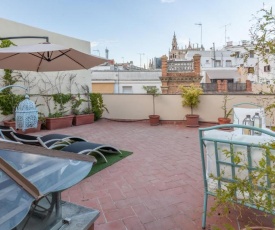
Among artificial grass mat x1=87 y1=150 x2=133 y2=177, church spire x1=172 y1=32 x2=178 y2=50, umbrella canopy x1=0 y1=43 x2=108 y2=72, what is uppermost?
church spire x1=172 y1=32 x2=178 y2=50

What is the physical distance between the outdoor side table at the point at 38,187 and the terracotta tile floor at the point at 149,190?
3.28ft

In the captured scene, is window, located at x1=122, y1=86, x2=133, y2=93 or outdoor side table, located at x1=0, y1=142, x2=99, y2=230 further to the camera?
window, located at x1=122, y1=86, x2=133, y2=93

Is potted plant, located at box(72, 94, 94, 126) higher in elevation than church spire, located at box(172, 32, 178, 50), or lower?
lower

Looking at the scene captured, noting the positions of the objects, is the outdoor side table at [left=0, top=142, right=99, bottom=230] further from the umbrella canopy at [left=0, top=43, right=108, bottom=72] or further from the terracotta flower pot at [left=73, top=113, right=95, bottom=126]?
the terracotta flower pot at [left=73, top=113, right=95, bottom=126]

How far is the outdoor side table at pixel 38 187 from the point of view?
90 cm

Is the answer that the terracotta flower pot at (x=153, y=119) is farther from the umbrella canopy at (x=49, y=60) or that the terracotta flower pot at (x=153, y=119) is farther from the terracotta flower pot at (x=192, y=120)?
the umbrella canopy at (x=49, y=60)

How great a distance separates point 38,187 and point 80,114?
300 inches

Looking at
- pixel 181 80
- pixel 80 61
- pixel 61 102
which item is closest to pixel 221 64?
pixel 181 80

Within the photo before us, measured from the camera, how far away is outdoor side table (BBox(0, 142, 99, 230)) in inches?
35.4

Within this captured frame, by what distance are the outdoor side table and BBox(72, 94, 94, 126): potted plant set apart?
6.88 meters

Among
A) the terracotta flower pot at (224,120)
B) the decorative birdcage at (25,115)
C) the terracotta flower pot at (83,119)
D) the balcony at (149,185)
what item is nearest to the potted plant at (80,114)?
the terracotta flower pot at (83,119)

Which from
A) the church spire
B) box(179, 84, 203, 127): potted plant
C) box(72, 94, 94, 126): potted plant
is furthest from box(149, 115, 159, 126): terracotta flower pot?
the church spire

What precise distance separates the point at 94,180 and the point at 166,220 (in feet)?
→ 4.58

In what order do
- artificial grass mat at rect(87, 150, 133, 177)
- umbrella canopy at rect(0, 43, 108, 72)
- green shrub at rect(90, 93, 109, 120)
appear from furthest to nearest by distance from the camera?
green shrub at rect(90, 93, 109, 120), umbrella canopy at rect(0, 43, 108, 72), artificial grass mat at rect(87, 150, 133, 177)
